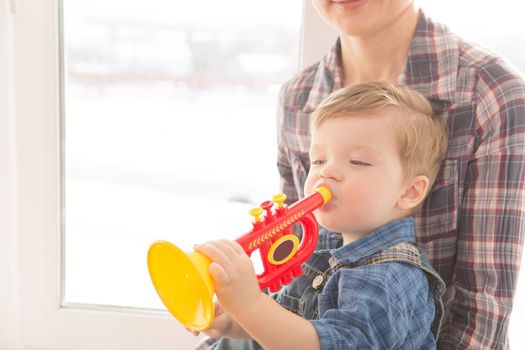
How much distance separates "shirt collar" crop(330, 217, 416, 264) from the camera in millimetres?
982

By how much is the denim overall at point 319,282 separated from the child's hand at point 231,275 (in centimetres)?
18

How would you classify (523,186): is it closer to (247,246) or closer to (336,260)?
(336,260)

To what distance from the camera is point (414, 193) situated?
3.37 feet

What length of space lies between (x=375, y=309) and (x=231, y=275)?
8.2 inches

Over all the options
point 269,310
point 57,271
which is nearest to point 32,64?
point 57,271

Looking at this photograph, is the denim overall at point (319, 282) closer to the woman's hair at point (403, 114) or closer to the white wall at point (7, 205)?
the woman's hair at point (403, 114)

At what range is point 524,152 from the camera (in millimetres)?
1009

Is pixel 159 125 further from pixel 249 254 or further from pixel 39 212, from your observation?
pixel 249 254

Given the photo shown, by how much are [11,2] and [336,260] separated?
0.93m

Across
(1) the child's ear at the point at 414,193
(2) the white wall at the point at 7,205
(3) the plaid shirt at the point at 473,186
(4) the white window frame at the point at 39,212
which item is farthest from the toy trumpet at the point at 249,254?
(2) the white wall at the point at 7,205

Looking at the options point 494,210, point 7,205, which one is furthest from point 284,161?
point 7,205

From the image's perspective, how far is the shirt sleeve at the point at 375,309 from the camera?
34.4 inches

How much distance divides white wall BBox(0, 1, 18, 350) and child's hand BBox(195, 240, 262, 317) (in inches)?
34.2

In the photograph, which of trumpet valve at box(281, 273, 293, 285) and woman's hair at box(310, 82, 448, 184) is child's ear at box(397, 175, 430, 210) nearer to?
woman's hair at box(310, 82, 448, 184)
